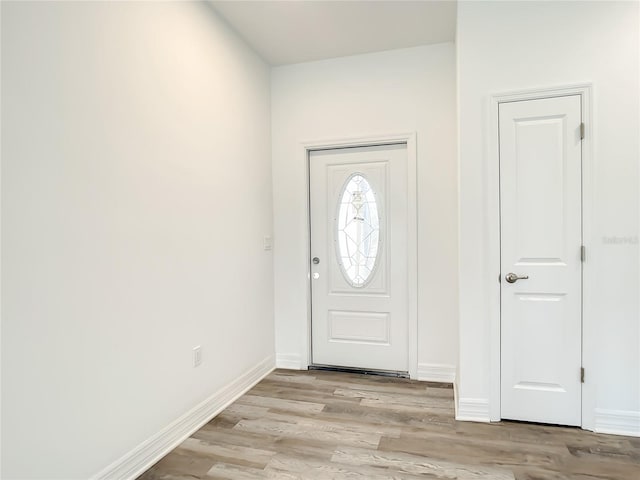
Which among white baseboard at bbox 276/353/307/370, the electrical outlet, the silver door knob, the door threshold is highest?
the silver door knob

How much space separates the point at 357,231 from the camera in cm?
348

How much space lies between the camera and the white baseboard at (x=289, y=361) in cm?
360

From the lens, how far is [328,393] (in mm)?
3025

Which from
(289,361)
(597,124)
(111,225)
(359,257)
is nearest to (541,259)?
(597,124)

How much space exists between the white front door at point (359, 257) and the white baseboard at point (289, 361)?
14 cm

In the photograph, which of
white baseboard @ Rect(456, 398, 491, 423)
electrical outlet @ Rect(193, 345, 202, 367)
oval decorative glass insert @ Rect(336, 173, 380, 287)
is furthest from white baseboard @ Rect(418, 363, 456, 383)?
electrical outlet @ Rect(193, 345, 202, 367)

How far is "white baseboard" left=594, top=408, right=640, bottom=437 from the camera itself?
2.32 metres

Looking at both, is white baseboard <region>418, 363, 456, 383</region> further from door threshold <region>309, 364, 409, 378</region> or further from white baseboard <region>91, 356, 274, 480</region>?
white baseboard <region>91, 356, 274, 480</region>

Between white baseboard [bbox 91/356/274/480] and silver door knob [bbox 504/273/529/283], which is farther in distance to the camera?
silver door knob [bbox 504/273/529/283]

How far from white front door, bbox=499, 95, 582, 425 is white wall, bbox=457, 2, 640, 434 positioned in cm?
8

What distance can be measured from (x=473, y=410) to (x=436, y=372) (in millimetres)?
717

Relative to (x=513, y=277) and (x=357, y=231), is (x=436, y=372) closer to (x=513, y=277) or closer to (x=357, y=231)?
(x=513, y=277)

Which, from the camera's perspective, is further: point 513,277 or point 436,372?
point 436,372

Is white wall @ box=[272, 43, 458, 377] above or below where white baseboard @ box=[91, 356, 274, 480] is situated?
above
